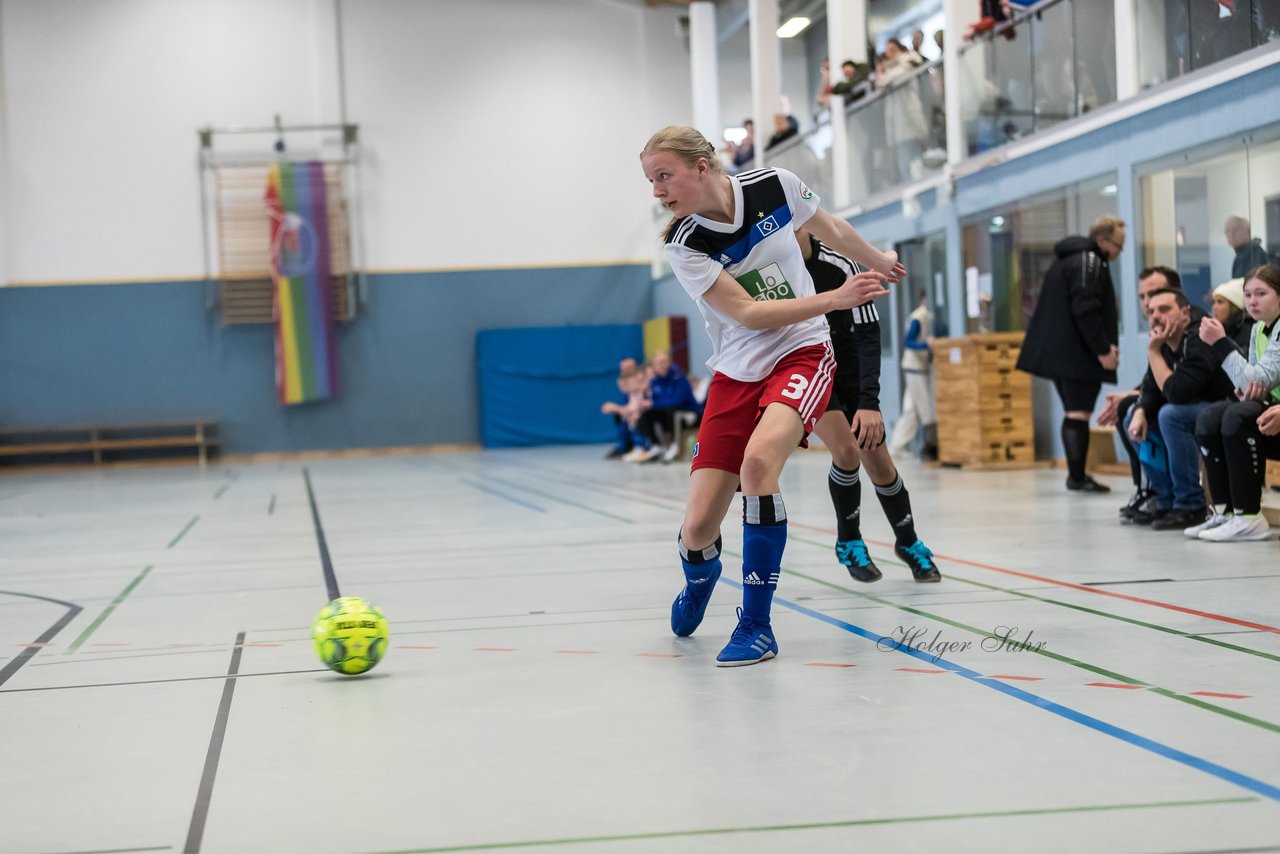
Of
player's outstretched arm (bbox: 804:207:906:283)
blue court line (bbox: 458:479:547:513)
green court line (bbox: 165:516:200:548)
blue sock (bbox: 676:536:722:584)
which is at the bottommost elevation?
blue court line (bbox: 458:479:547:513)

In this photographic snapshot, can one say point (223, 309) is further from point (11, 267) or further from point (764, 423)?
point (764, 423)

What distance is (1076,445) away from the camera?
9.66 meters

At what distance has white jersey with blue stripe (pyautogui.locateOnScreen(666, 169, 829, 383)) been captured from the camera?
417cm

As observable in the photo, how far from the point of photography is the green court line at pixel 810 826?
2.34 m

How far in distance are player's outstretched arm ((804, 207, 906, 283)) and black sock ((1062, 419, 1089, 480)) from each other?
5417mm

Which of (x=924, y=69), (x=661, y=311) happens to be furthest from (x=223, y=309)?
(x=924, y=69)

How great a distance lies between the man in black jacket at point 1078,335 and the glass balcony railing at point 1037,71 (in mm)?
2524

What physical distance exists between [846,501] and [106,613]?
301cm

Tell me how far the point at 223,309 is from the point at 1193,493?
799 inches

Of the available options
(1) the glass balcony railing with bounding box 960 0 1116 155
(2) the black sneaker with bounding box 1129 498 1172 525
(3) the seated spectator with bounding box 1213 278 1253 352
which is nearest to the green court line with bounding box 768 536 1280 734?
(2) the black sneaker with bounding box 1129 498 1172 525

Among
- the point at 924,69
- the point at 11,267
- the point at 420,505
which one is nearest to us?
the point at 420,505

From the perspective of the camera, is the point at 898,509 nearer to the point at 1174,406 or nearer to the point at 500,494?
the point at 1174,406

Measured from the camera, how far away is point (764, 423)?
4.10 m

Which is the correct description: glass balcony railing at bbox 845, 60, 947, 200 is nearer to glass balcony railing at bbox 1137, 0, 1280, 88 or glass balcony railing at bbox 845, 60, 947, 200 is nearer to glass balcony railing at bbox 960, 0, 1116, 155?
glass balcony railing at bbox 960, 0, 1116, 155
